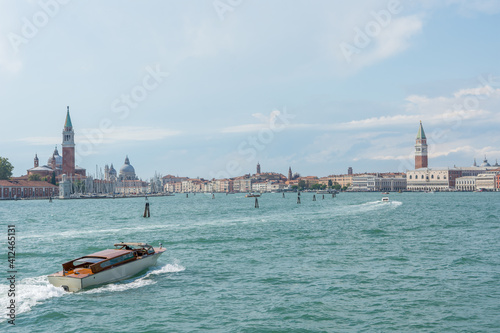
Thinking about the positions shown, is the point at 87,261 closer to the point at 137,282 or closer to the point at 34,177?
the point at 137,282

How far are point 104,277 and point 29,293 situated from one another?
2.31m

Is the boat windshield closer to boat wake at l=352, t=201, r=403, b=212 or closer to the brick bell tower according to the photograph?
boat wake at l=352, t=201, r=403, b=212

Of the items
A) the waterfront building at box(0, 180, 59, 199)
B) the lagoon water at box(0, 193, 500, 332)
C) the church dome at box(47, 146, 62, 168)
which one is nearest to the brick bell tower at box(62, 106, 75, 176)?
the waterfront building at box(0, 180, 59, 199)

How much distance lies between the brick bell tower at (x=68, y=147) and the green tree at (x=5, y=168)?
72.6ft

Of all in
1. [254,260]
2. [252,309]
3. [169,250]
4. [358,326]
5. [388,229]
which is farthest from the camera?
[388,229]

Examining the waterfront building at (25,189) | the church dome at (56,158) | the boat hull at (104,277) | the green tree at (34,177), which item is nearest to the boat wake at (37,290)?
the boat hull at (104,277)

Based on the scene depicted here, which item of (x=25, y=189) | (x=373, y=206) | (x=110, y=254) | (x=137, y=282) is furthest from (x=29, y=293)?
(x=25, y=189)

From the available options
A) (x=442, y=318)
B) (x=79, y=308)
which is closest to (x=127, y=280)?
(x=79, y=308)

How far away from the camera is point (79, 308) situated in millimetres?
14219

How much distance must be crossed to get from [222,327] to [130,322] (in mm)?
2369

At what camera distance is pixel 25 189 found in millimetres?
135250

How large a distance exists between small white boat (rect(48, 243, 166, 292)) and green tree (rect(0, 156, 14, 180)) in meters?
130

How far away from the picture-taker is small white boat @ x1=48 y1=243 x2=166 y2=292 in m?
16.0

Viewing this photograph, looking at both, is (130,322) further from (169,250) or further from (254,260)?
(169,250)
